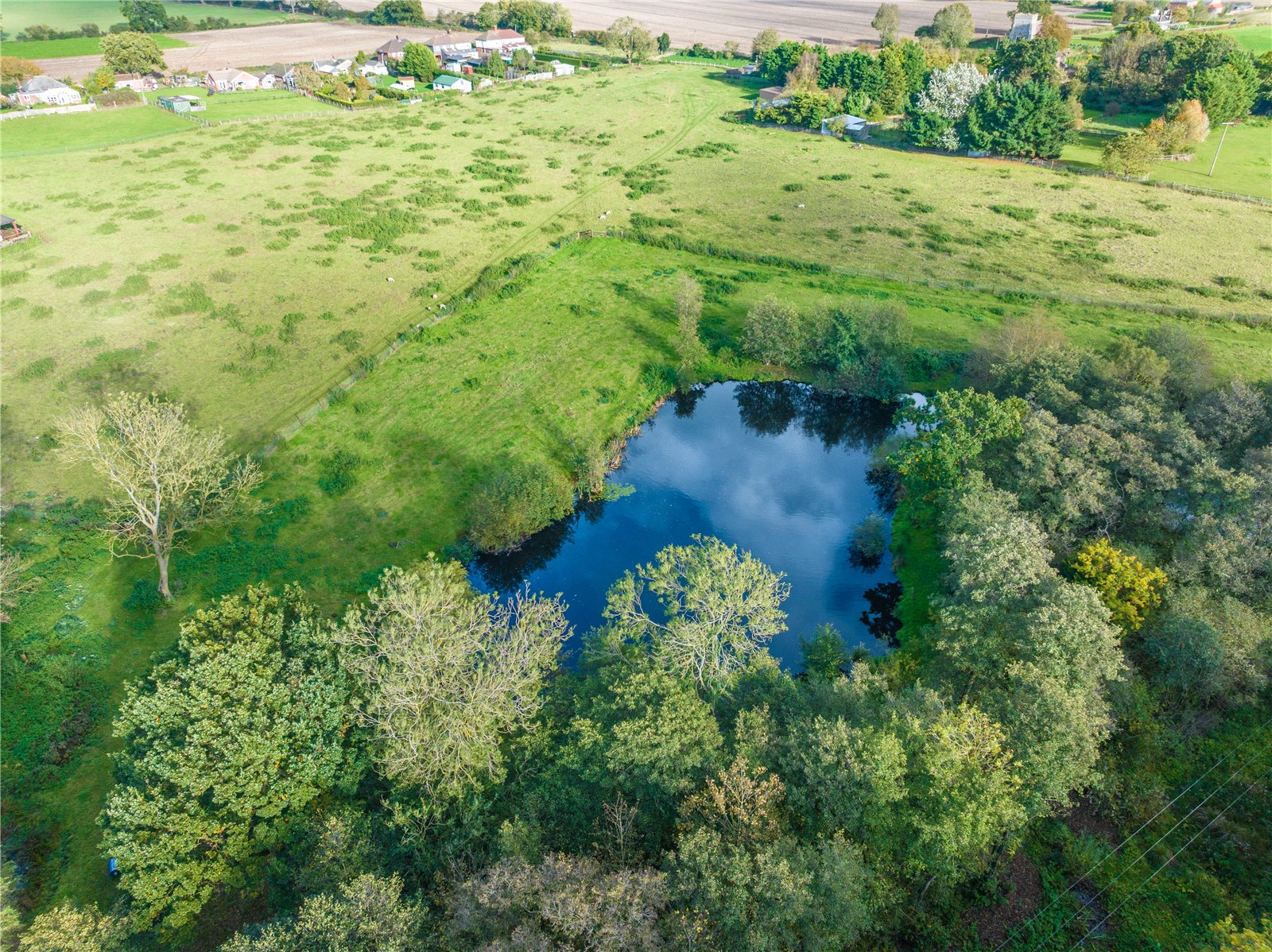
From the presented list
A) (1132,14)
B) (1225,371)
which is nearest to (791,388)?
(1225,371)

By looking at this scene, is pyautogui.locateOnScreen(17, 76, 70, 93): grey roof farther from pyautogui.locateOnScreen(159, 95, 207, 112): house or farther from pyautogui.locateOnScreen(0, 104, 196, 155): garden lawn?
pyautogui.locateOnScreen(159, 95, 207, 112): house

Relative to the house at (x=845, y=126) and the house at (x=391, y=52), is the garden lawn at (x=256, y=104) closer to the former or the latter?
the house at (x=391, y=52)

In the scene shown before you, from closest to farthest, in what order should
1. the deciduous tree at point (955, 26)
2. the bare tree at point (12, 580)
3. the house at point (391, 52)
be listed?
the bare tree at point (12, 580) → the deciduous tree at point (955, 26) → the house at point (391, 52)

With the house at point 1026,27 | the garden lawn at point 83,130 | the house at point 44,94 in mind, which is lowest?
the garden lawn at point 83,130

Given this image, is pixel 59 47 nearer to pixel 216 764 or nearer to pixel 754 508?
pixel 754 508

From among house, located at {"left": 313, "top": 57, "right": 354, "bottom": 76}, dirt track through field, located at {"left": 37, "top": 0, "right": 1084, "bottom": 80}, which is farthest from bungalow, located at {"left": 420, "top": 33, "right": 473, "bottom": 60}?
house, located at {"left": 313, "top": 57, "right": 354, "bottom": 76}

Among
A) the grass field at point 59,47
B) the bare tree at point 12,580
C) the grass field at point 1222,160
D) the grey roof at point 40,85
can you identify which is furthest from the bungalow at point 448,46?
the bare tree at point 12,580

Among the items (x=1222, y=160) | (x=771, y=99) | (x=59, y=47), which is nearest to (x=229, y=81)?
(x=59, y=47)
